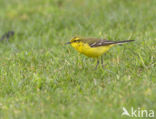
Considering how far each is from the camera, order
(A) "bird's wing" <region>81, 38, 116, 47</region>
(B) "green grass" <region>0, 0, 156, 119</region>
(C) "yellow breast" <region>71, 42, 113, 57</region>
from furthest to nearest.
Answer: (A) "bird's wing" <region>81, 38, 116, 47</region> → (C) "yellow breast" <region>71, 42, 113, 57</region> → (B) "green grass" <region>0, 0, 156, 119</region>

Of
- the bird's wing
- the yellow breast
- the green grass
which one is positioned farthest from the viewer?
the bird's wing

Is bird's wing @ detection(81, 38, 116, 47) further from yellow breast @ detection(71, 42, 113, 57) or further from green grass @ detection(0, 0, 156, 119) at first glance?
green grass @ detection(0, 0, 156, 119)

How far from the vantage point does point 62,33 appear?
36.3 ft

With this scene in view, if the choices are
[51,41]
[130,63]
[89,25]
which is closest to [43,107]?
[130,63]

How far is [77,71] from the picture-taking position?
23.0 ft

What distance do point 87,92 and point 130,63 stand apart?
5.43 feet

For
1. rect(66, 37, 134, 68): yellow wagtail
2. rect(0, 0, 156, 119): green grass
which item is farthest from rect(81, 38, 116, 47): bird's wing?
rect(0, 0, 156, 119): green grass

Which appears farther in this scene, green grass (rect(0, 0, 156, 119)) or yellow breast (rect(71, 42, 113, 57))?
yellow breast (rect(71, 42, 113, 57))

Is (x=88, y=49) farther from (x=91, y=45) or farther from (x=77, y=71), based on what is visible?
(x=77, y=71)

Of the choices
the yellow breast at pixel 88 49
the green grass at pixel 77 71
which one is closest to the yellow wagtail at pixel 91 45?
the yellow breast at pixel 88 49

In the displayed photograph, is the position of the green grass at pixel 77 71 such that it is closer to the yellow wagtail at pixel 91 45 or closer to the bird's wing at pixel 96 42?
the yellow wagtail at pixel 91 45

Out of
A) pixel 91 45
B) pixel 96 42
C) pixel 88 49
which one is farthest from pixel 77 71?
pixel 96 42

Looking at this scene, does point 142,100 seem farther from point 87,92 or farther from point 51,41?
point 51,41

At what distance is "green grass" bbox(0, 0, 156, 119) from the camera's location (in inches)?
212
